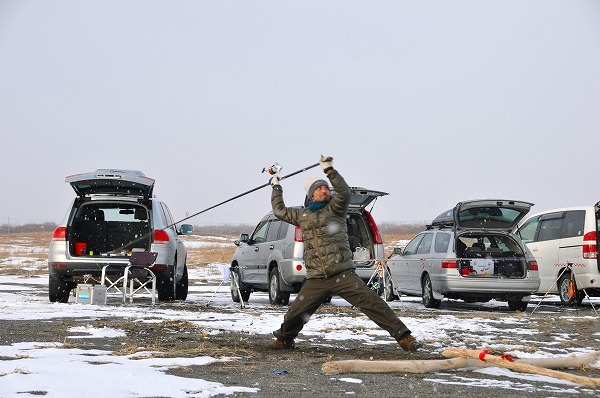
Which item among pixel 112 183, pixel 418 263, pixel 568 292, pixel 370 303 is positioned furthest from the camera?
pixel 568 292

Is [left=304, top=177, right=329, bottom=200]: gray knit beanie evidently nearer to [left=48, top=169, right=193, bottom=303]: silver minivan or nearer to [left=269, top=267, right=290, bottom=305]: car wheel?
[left=48, top=169, right=193, bottom=303]: silver minivan

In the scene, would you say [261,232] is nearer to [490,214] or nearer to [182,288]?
[182,288]

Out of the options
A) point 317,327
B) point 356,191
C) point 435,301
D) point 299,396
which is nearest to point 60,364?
point 299,396

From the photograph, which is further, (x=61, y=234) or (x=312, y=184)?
(x=61, y=234)

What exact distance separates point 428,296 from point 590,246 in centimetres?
323

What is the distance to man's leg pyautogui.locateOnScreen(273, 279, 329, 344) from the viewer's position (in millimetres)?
8203

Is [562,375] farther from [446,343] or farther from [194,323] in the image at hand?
[194,323]

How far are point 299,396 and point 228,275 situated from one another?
8.88m

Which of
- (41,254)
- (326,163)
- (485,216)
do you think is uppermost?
(326,163)

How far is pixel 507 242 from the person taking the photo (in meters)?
15.7

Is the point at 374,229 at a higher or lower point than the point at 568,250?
higher

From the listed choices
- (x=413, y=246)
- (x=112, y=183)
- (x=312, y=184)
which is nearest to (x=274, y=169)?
(x=312, y=184)

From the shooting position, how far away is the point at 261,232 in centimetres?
1733

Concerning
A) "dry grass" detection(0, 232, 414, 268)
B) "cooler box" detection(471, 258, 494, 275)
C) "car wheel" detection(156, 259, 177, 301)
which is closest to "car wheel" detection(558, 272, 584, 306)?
"cooler box" detection(471, 258, 494, 275)
